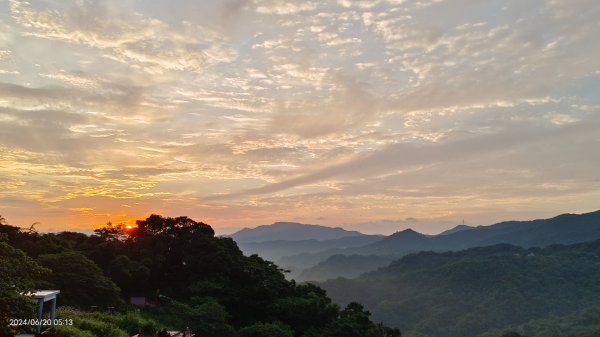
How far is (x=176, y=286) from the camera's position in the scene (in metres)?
39.8

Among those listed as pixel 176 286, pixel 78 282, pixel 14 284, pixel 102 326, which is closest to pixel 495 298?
pixel 176 286

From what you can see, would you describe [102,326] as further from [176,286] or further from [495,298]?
[495,298]

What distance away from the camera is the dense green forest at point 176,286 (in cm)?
2545

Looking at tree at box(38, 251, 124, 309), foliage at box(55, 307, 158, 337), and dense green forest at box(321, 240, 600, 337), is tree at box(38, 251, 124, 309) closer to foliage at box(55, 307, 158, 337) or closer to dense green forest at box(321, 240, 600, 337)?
foliage at box(55, 307, 158, 337)

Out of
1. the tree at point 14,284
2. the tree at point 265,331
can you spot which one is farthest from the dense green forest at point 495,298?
the tree at point 14,284

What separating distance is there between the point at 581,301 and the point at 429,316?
200ft

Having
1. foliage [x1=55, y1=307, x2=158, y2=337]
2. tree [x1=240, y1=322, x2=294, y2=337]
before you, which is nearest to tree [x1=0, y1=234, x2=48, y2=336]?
foliage [x1=55, y1=307, x2=158, y2=337]

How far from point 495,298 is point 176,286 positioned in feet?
501

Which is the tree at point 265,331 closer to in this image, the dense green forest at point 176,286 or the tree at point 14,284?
the dense green forest at point 176,286

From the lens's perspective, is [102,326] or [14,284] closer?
[14,284]

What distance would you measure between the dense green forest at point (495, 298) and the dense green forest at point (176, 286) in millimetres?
102208

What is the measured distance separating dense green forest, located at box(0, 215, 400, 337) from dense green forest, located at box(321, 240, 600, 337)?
102208 mm

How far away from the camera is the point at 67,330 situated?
1549 cm

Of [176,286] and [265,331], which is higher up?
[176,286]
